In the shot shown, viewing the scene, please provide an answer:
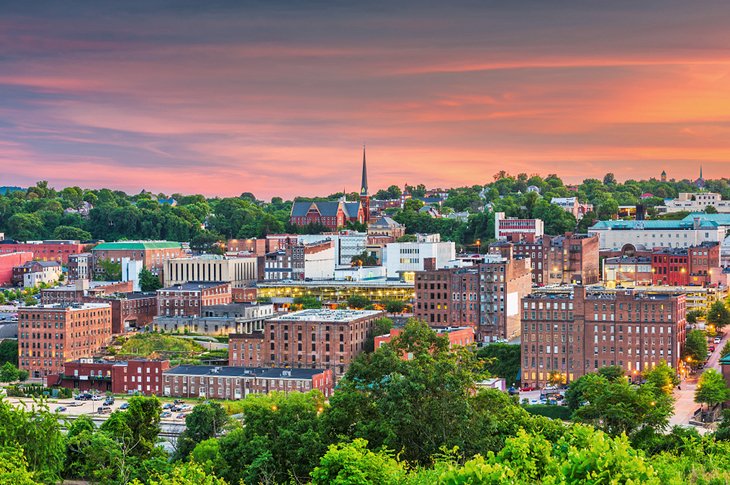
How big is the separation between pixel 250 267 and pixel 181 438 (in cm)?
5311

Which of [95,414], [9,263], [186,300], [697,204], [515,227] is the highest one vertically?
Result: [697,204]

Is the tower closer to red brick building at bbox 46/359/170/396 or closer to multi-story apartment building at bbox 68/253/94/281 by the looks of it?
multi-story apartment building at bbox 68/253/94/281

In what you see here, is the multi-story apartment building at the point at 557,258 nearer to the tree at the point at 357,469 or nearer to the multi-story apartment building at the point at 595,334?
the multi-story apartment building at the point at 595,334

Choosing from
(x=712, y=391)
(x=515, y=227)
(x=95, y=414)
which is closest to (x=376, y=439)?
(x=712, y=391)

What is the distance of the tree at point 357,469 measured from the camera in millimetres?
24297

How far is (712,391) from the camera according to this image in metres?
49.7

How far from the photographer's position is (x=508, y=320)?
69.0m

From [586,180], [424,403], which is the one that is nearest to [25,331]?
[424,403]

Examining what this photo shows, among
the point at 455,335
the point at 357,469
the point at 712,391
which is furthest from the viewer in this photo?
the point at 455,335

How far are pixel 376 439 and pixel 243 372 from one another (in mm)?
28641

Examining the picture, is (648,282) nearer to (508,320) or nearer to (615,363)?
(508,320)

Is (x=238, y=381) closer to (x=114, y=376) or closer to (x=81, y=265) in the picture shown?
(x=114, y=376)

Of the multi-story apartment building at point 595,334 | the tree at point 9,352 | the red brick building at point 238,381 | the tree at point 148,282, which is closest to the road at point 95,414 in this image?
the red brick building at point 238,381

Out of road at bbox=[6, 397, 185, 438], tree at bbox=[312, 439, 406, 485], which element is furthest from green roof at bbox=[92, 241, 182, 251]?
tree at bbox=[312, 439, 406, 485]
